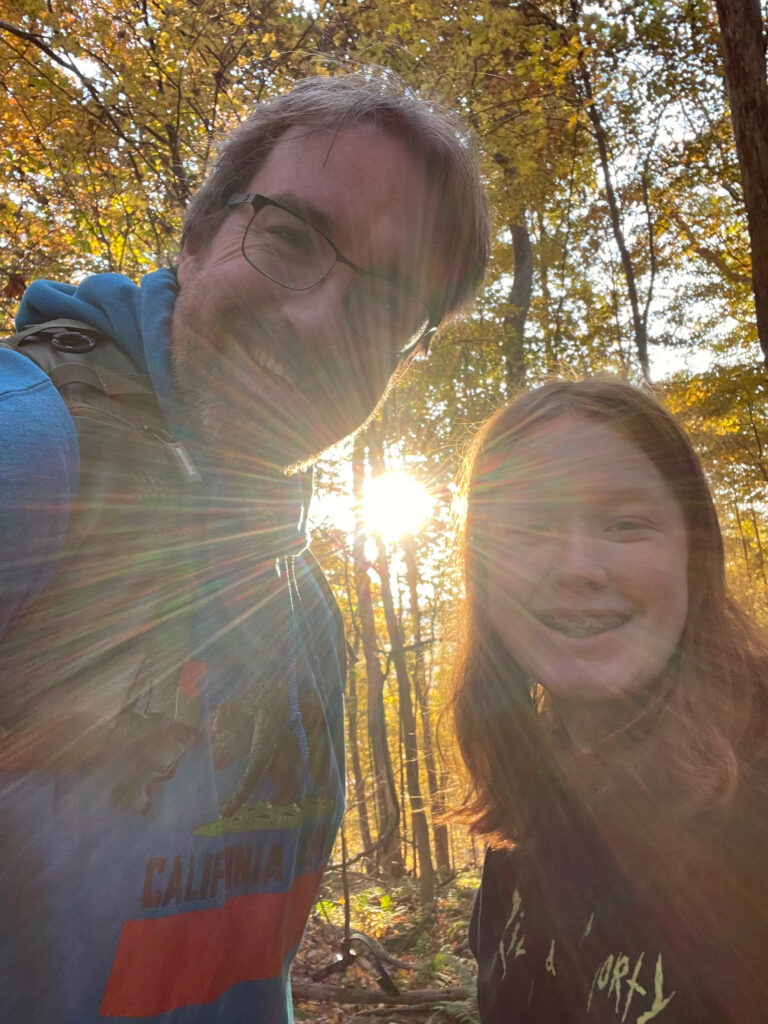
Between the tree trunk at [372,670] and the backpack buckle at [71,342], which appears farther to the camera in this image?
the tree trunk at [372,670]

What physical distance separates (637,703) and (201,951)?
103 cm

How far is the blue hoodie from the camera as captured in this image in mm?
964

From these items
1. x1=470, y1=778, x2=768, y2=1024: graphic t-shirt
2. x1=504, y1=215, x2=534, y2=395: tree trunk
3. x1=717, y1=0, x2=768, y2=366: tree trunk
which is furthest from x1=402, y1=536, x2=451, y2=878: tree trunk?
x1=717, y1=0, x2=768, y2=366: tree trunk

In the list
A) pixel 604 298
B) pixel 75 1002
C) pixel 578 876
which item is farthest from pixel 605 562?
pixel 604 298

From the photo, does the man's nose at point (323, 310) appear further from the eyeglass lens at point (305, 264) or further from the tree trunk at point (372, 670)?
the tree trunk at point (372, 670)

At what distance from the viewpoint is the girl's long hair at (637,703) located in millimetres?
1381

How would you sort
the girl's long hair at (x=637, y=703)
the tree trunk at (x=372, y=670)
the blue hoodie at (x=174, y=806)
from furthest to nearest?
the tree trunk at (x=372, y=670) < the girl's long hair at (x=637, y=703) < the blue hoodie at (x=174, y=806)

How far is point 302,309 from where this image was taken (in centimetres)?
151

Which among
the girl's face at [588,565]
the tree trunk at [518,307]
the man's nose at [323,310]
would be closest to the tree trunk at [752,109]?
the girl's face at [588,565]

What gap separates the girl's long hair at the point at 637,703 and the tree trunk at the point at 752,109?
2940 mm

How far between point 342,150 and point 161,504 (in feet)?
3.39

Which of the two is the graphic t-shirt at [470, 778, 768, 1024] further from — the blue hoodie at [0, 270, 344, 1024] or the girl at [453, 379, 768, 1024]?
the blue hoodie at [0, 270, 344, 1024]

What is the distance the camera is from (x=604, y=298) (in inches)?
422

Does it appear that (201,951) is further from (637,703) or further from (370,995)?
(370,995)
